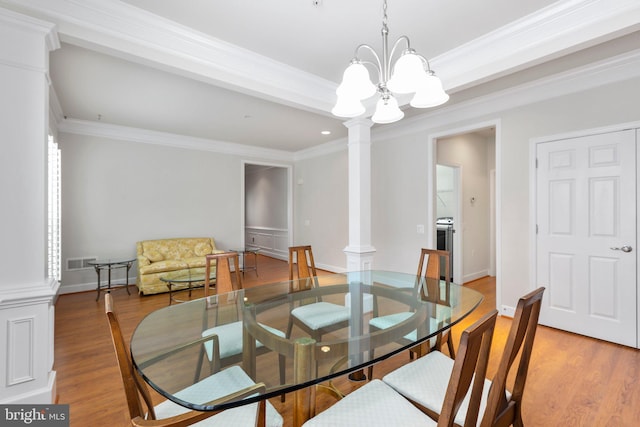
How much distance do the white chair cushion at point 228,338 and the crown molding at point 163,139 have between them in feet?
15.7

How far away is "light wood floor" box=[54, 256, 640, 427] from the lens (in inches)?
73.4

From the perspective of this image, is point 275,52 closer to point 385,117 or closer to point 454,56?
point 385,117

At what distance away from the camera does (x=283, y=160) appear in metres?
7.03

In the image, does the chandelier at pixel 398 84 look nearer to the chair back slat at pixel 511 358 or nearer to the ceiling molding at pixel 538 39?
the chair back slat at pixel 511 358

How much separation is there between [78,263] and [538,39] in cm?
640

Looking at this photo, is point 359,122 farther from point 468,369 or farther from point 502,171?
point 468,369

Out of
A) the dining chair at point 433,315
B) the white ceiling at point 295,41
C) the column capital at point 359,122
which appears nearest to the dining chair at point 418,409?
the dining chair at point 433,315

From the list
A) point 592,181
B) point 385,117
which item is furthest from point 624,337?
point 385,117

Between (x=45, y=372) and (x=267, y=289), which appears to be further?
(x=267, y=289)

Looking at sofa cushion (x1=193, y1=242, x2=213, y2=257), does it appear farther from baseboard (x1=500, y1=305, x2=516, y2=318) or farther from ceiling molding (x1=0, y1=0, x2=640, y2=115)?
baseboard (x1=500, y1=305, x2=516, y2=318)

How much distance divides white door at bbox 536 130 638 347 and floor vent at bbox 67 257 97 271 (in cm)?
633

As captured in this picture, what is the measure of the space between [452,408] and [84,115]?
565 centimetres

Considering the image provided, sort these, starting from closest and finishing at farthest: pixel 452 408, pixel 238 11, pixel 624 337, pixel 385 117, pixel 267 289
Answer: pixel 452 408, pixel 385 117, pixel 238 11, pixel 267 289, pixel 624 337

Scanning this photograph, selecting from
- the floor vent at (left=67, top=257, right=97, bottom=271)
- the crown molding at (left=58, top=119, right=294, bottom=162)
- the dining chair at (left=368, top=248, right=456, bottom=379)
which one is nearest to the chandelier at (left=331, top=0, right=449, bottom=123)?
the dining chair at (left=368, top=248, right=456, bottom=379)
